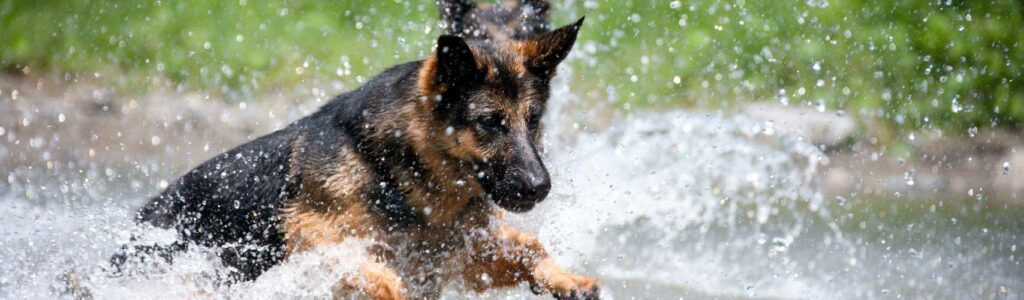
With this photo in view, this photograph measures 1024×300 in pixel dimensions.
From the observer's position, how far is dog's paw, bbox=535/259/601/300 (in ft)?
13.6

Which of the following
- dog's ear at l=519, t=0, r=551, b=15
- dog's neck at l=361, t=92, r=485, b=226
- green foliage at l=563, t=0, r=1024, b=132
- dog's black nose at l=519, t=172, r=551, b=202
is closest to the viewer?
dog's black nose at l=519, t=172, r=551, b=202

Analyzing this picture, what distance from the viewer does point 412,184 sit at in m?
4.32

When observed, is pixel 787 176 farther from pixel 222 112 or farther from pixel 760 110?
pixel 222 112

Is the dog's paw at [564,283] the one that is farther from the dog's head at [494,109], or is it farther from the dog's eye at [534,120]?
the dog's eye at [534,120]

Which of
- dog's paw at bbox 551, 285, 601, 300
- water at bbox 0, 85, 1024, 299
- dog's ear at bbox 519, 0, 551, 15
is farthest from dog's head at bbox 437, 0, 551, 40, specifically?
dog's paw at bbox 551, 285, 601, 300

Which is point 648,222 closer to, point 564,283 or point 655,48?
point 564,283

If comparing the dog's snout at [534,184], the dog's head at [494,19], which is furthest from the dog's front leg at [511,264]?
the dog's head at [494,19]

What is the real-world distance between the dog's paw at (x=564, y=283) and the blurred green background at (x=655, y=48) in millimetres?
5601

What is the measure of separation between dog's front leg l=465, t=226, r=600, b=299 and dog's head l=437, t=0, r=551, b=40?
2.91 meters

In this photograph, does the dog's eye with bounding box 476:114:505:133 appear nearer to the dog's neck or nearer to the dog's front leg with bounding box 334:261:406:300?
the dog's neck

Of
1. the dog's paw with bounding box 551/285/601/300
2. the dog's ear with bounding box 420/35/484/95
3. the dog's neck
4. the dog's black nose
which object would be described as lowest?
the dog's paw with bounding box 551/285/601/300

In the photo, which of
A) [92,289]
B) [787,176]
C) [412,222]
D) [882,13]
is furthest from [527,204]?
[882,13]

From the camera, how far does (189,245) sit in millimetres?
4668

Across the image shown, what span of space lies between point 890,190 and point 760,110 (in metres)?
1.58
